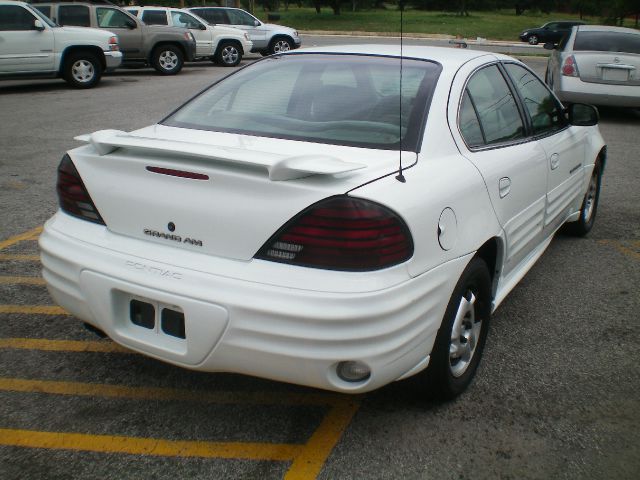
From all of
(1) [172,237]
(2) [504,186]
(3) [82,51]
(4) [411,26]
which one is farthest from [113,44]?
(4) [411,26]

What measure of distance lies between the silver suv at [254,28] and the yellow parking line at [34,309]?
59.6 ft

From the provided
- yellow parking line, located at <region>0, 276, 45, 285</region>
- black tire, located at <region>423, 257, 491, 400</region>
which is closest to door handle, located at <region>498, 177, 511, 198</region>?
black tire, located at <region>423, 257, 491, 400</region>

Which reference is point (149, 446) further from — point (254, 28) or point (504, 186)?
point (254, 28)

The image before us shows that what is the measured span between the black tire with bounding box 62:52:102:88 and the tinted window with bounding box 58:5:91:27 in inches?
80.8

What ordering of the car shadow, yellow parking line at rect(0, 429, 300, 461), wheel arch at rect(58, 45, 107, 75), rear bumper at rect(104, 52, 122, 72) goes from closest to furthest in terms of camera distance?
yellow parking line at rect(0, 429, 300, 461) → the car shadow → wheel arch at rect(58, 45, 107, 75) → rear bumper at rect(104, 52, 122, 72)

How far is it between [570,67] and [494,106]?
27.0 ft

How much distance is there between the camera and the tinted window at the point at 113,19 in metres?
15.9

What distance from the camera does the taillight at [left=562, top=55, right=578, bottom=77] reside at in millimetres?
10797

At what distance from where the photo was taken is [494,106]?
3.57 metres

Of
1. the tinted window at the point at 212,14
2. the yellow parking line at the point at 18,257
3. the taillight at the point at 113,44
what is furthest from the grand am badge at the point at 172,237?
the tinted window at the point at 212,14

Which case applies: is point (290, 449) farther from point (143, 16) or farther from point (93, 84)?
point (143, 16)

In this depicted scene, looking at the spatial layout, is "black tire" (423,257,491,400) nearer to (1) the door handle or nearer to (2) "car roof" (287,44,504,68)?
(1) the door handle

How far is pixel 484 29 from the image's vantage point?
4484 cm

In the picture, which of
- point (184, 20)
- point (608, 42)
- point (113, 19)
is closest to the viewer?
point (608, 42)
